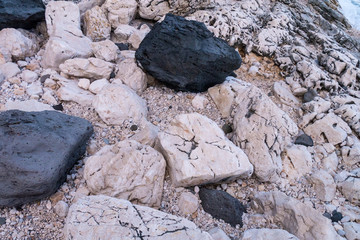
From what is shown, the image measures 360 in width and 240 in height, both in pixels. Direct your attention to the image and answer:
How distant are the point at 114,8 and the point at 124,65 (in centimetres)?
145

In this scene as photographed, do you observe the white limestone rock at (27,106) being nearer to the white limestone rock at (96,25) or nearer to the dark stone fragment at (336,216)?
the white limestone rock at (96,25)

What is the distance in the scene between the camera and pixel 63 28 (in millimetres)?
3996

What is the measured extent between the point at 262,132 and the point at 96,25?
3131 mm

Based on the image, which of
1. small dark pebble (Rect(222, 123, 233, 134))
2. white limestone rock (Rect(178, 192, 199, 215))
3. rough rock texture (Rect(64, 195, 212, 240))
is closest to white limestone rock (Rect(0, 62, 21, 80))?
rough rock texture (Rect(64, 195, 212, 240))

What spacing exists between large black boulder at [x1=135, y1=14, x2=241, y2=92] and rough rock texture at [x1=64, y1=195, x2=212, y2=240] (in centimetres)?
210

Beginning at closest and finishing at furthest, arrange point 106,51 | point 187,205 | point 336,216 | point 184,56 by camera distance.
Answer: point 187,205
point 336,216
point 184,56
point 106,51

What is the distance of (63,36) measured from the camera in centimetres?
389

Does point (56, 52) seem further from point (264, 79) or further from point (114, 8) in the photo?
point (264, 79)

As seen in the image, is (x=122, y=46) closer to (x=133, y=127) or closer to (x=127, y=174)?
(x=133, y=127)

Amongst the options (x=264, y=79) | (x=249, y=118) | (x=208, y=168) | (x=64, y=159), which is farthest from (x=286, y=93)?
(x=64, y=159)

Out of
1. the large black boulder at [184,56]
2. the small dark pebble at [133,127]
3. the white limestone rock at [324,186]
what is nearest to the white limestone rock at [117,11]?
the large black boulder at [184,56]

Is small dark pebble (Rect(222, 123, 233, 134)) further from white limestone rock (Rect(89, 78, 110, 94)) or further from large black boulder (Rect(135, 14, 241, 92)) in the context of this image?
white limestone rock (Rect(89, 78, 110, 94))

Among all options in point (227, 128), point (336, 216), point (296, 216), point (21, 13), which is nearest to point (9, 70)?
point (21, 13)

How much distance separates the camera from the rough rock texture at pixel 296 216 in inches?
93.8
